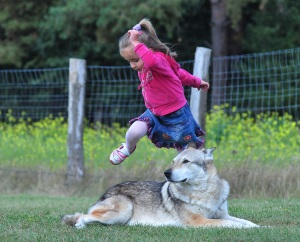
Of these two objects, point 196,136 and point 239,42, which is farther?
point 239,42

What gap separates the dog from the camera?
7414 millimetres

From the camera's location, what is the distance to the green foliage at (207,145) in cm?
1188

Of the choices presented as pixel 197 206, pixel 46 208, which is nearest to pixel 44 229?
pixel 197 206

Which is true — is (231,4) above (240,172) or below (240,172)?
above

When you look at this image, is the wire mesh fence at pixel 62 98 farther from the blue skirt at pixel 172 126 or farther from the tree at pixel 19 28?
the blue skirt at pixel 172 126

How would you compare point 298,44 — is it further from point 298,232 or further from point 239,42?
point 298,232

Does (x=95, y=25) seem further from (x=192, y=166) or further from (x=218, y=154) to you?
(x=192, y=166)

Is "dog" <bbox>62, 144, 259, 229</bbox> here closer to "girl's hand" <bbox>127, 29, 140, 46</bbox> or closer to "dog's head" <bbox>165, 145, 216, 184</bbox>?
"dog's head" <bbox>165, 145, 216, 184</bbox>

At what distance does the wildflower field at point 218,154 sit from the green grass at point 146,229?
1.57m

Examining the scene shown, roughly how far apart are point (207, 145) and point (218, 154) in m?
0.64

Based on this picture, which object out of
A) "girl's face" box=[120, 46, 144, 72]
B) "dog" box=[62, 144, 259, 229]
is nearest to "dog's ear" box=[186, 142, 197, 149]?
"dog" box=[62, 144, 259, 229]

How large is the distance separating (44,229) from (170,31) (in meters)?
14.4

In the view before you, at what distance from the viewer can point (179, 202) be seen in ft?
24.7

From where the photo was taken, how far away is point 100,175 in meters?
12.5
